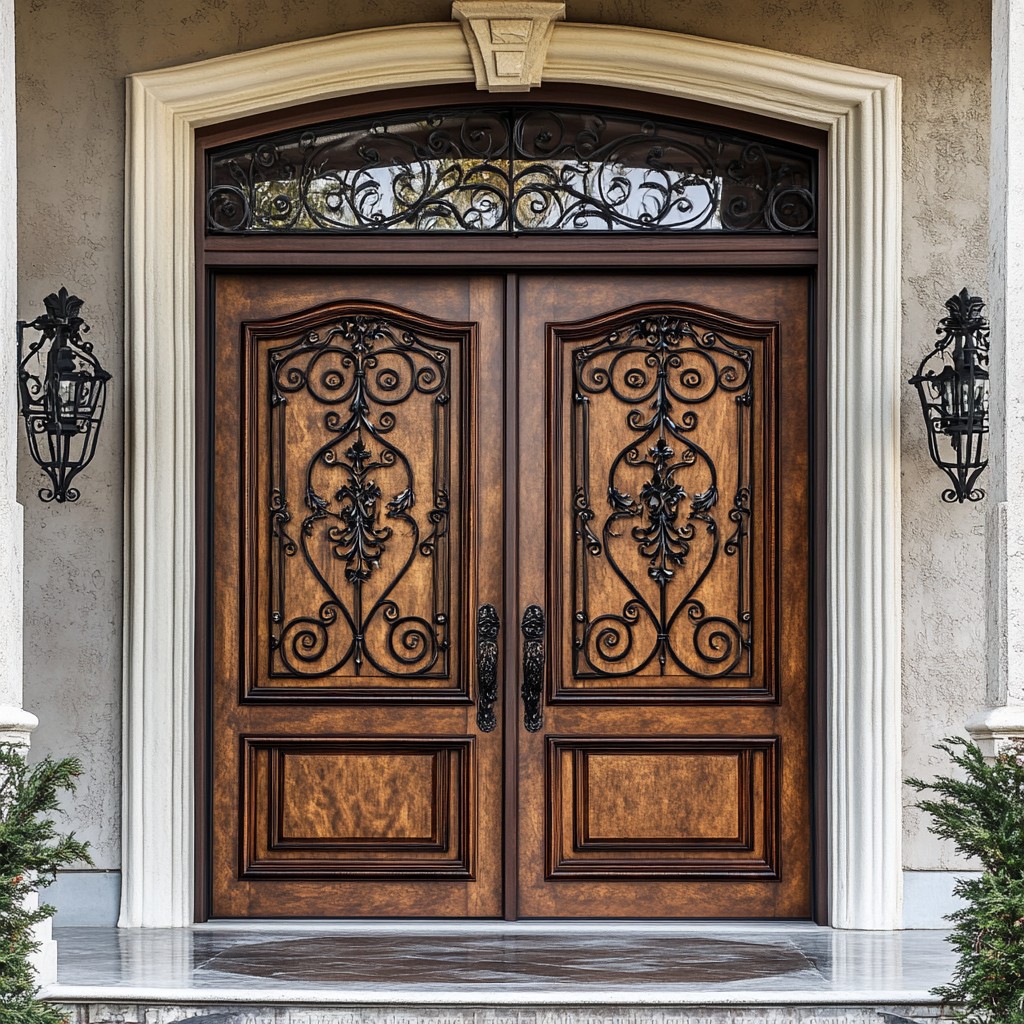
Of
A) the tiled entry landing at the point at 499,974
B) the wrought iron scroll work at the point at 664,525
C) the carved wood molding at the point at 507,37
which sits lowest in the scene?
the tiled entry landing at the point at 499,974

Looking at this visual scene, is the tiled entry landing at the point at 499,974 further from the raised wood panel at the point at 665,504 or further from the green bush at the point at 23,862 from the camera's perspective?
the raised wood panel at the point at 665,504

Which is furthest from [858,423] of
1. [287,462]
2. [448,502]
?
[287,462]

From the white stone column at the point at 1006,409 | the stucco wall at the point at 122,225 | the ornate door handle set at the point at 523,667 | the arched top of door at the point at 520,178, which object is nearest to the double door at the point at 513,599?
the ornate door handle set at the point at 523,667

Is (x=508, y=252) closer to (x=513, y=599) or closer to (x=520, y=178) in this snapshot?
(x=520, y=178)

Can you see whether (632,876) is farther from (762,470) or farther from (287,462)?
(287,462)

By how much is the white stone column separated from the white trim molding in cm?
118

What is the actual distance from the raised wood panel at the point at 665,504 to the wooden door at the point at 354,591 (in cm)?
32

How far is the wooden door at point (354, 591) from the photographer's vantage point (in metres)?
5.96

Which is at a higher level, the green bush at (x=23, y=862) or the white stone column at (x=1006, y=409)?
the white stone column at (x=1006, y=409)

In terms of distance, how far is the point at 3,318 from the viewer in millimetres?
4598

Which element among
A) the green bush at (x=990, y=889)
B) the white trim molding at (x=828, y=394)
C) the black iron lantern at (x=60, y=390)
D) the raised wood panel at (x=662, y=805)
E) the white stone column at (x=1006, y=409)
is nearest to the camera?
the green bush at (x=990, y=889)

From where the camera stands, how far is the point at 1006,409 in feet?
14.7

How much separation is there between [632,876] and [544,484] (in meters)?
1.51

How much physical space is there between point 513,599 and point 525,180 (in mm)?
1599
